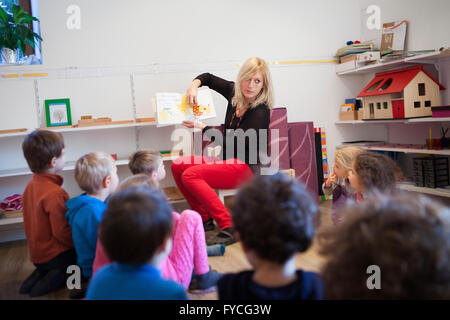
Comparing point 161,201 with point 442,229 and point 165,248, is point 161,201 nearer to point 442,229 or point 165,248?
point 165,248

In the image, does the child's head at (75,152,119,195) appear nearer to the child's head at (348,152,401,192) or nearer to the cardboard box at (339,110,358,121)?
the child's head at (348,152,401,192)

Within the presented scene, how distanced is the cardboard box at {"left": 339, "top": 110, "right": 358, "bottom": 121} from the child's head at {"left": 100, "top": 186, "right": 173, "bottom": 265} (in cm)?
317

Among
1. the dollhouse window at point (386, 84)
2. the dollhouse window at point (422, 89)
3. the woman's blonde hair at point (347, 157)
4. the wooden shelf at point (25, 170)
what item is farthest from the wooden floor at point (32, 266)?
the dollhouse window at point (386, 84)

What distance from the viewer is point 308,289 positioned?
3.04 feet

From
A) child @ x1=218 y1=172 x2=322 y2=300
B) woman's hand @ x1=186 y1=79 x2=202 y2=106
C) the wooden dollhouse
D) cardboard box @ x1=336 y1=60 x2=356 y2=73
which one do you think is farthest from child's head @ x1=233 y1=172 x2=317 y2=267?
cardboard box @ x1=336 y1=60 x2=356 y2=73

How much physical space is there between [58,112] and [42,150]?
4.49 ft

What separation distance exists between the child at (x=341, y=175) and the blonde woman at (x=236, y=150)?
0.61m

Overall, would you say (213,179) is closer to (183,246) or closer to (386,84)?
(183,246)

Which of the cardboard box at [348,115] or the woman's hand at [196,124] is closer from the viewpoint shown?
the woman's hand at [196,124]

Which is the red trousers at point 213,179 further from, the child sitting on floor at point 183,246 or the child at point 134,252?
the child at point 134,252

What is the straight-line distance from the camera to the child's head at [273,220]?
0.95 meters

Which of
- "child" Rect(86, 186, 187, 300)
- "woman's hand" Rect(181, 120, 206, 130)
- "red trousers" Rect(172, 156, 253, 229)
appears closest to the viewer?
"child" Rect(86, 186, 187, 300)

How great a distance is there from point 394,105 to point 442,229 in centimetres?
294

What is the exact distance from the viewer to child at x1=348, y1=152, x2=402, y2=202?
79.0 inches
